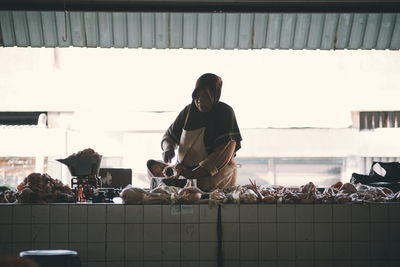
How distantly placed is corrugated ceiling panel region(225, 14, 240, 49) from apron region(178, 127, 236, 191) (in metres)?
2.32

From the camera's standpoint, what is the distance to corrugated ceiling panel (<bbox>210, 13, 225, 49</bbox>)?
7.94 metres

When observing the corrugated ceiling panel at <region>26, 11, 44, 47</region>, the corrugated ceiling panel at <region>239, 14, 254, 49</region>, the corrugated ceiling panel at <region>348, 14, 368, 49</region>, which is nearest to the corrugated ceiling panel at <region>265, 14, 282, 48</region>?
the corrugated ceiling panel at <region>239, 14, 254, 49</region>

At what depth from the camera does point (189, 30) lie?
8102mm

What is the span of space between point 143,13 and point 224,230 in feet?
12.3

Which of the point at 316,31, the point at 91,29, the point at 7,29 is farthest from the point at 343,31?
the point at 7,29

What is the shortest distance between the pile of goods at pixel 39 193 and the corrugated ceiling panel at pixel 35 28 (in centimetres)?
328

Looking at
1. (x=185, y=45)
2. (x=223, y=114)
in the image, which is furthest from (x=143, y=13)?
(x=223, y=114)

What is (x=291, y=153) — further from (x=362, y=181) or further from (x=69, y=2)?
(x=69, y=2)

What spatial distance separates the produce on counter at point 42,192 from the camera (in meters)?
5.25

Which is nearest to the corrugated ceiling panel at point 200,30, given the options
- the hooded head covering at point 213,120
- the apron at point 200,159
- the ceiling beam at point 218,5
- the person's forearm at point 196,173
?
the ceiling beam at point 218,5

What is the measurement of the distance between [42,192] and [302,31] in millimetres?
4465

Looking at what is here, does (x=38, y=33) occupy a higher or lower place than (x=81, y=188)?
higher

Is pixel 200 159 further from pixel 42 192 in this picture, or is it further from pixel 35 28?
pixel 35 28

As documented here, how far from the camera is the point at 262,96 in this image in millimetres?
10859
